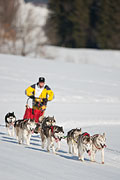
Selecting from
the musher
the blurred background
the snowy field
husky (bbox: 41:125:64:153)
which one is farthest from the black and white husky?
the blurred background

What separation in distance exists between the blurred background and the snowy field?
8.49m

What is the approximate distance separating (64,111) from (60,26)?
36100 mm

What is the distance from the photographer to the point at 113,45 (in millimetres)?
48250

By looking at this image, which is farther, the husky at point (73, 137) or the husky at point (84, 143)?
the husky at point (73, 137)

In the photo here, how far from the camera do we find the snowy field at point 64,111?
719 centimetres

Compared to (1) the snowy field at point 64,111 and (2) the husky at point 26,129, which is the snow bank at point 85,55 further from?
(2) the husky at point 26,129

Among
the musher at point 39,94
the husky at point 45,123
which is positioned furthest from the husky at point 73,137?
the musher at point 39,94

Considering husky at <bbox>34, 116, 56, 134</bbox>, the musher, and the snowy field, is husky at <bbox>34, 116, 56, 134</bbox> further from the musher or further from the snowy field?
the musher

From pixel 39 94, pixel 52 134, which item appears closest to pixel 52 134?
pixel 52 134

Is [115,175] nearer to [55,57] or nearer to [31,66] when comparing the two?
[31,66]

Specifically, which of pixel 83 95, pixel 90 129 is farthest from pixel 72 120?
pixel 83 95

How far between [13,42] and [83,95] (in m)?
19.6

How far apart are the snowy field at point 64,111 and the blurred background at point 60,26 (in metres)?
8.49

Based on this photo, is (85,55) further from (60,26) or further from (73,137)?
(73,137)
